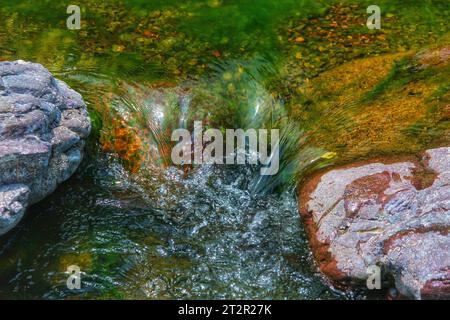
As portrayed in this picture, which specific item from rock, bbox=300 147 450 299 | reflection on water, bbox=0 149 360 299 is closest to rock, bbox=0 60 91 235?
reflection on water, bbox=0 149 360 299

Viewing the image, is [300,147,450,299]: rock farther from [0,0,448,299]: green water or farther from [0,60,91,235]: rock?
[0,60,91,235]: rock

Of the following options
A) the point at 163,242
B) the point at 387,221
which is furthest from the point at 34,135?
the point at 387,221

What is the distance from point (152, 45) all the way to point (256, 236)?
2781 millimetres

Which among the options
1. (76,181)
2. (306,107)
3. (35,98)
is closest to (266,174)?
(306,107)

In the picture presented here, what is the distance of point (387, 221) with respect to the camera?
201 inches

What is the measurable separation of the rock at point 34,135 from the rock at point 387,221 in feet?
7.11

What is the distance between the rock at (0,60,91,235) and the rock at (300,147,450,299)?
85.3 inches

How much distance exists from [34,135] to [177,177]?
1510mm

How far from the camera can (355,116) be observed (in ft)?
20.5

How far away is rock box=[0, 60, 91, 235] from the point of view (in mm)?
4906

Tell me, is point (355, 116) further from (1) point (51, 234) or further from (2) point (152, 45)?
(1) point (51, 234)
